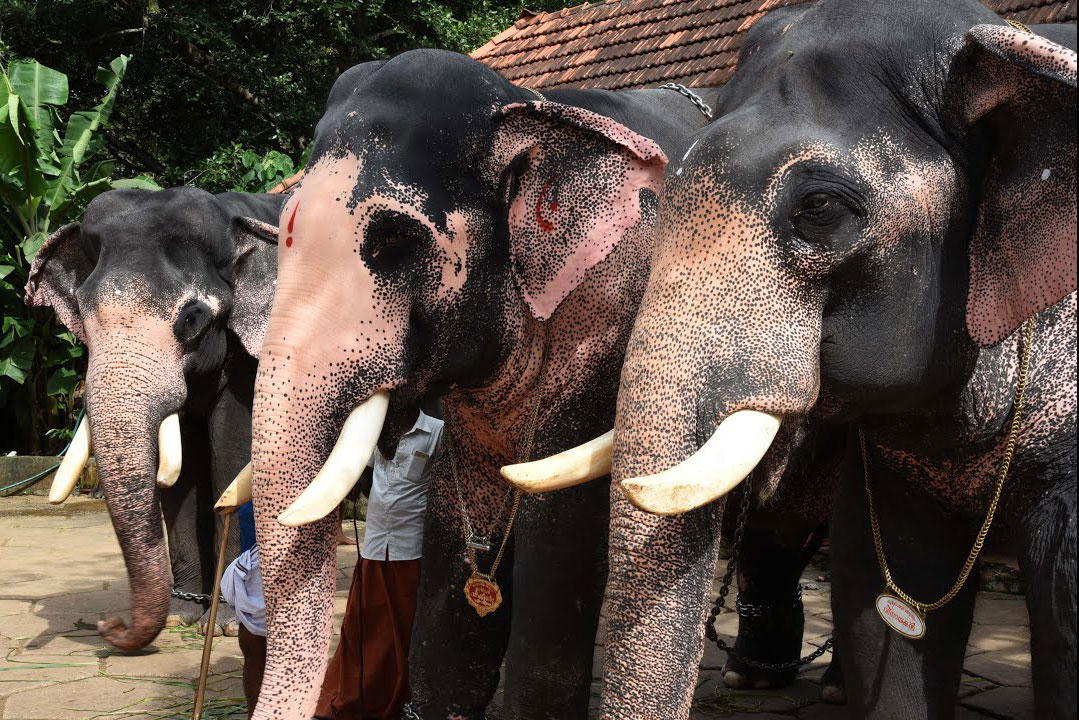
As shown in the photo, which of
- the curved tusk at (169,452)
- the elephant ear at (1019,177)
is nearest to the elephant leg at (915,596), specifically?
the elephant ear at (1019,177)

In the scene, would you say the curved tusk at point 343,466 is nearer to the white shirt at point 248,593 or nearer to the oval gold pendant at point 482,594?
the oval gold pendant at point 482,594

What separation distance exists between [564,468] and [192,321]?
317cm

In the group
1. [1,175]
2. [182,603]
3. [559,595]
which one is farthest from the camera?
[1,175]

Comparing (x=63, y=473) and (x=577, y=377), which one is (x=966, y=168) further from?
(x=63, y=473)

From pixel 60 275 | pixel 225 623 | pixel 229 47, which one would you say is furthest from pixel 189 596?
pixel 229 47

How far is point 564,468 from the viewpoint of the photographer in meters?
2.18

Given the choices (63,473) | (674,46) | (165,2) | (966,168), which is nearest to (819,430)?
(966,168)

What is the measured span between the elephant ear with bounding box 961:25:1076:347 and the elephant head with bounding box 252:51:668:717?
Result: 2.62ft

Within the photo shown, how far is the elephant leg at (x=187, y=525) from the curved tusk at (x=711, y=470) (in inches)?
165

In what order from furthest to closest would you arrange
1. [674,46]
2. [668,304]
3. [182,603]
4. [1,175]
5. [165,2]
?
[165,2] → [1,175] → [674,46] → [182,603] → [668,304]

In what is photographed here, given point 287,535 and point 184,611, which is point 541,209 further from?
point 184,611

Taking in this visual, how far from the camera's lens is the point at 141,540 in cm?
425

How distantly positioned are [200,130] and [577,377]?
13.2 meters

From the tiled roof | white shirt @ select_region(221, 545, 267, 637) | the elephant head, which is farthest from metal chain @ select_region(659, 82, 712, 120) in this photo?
the tiled roof
